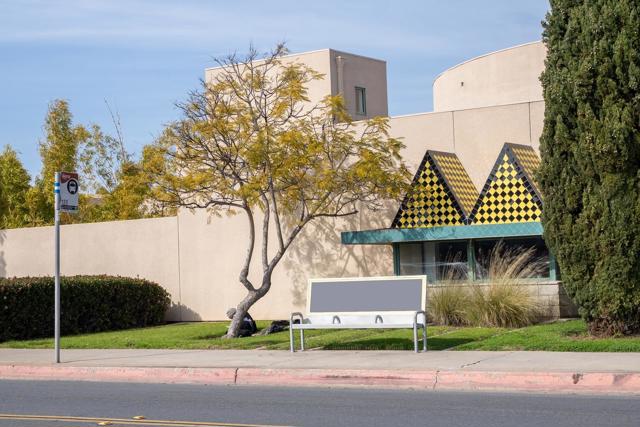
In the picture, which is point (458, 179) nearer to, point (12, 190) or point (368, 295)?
point (368, 295)

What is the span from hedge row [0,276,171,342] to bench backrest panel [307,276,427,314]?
27.6 feet

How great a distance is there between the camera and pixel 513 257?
19.8 m

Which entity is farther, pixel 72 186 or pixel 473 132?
pixel 473 132

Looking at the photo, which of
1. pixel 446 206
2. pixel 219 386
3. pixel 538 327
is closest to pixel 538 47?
pixel 446 206

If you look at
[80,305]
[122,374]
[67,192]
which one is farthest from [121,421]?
[80,305]

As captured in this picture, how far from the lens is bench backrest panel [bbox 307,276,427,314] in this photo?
51.9 ft

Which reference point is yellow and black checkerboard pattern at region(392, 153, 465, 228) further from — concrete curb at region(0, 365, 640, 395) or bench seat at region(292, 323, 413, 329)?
concrete curb at region(0, 365, 640, 395)

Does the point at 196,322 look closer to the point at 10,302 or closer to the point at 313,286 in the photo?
the point at 10,302

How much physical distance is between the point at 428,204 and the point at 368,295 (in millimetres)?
4924

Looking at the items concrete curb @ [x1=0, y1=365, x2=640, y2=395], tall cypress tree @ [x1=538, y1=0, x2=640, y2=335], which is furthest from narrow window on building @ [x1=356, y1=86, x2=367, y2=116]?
concrete curb @ [x1=0, y1=365, x2=640, y2=395]

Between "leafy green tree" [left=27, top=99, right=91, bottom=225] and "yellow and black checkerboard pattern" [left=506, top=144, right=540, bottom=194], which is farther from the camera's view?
"leafy green tree" [left=27, top=99, right=91, bottom=225]

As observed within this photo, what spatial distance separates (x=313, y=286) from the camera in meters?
16.8

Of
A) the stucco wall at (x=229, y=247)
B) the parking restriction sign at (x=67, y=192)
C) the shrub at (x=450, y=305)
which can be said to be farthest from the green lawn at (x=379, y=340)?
the parking restriction sign at (x=67, y=192)

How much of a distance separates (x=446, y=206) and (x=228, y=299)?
23.3 ft
